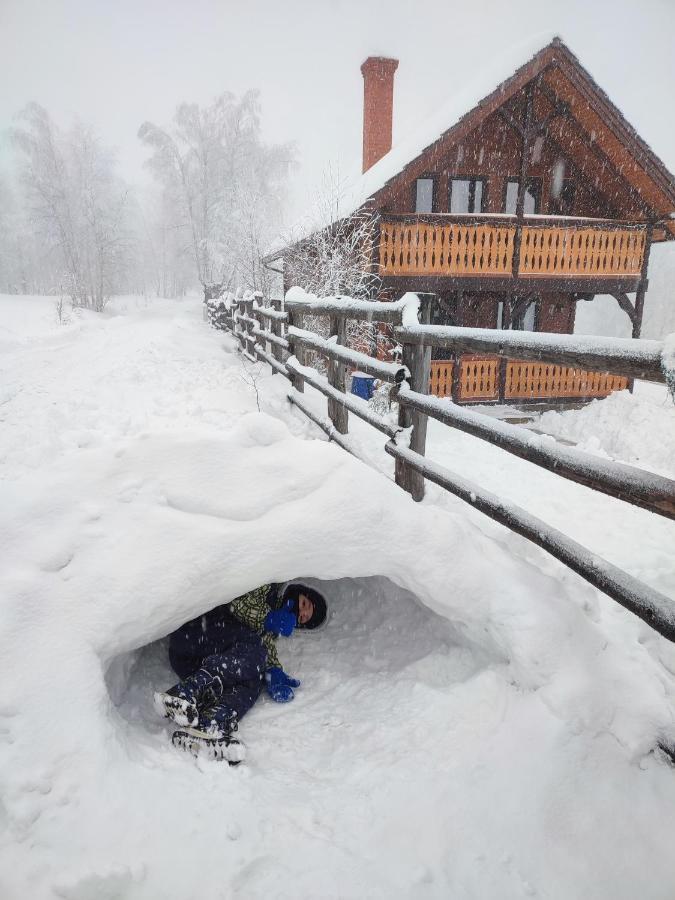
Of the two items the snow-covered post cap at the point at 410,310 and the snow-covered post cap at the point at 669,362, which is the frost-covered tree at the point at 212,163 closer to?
the snow-covered post cap at the point at 410,310

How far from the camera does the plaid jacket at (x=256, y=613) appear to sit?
2.73 meters

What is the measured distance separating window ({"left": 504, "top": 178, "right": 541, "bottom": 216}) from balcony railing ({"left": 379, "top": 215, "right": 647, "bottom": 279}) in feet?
8.04

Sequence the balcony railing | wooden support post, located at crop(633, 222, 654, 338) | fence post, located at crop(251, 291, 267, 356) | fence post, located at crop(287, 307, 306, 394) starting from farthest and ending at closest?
1. wooden support post, located at crop(633, 222, 654, 338)
2. the balcony railing
3. fence post, located at crop(251, 291, 267, 356)
4. fence post, located at crop(287, 307, 306, 394)

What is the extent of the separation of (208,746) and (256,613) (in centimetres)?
77

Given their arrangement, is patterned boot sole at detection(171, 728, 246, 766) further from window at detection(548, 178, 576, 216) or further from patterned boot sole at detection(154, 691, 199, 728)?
window at detection(548, 178, 576, 216)

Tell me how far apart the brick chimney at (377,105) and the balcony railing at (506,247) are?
7935mm

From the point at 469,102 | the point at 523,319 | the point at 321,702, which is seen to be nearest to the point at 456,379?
the point at 523,319

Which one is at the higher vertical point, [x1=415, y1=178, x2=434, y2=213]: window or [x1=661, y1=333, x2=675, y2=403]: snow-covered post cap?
[x1=415, y1=178, x2=434, y2=213]: window

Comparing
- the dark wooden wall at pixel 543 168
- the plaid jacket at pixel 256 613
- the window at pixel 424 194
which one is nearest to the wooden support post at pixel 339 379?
the plaid jacket at pixel 256 613

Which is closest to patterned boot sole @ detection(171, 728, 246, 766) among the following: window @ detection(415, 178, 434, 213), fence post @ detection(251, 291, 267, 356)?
fence post @ detection(251, 291, 267, 356)

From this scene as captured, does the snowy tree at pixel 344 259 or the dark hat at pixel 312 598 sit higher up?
the snowy tree at pixel 344 259

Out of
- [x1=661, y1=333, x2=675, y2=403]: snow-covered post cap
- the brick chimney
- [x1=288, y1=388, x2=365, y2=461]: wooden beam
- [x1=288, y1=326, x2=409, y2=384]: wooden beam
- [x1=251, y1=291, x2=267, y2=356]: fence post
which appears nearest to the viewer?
[x1=661, y1=333, x2=675, y2=403]: snow-covered post cap

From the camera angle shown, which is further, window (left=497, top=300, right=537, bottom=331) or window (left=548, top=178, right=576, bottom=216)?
window (left=497, top=300, right=537, bottom=331)

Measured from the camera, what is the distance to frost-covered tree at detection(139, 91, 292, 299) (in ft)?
92.9
